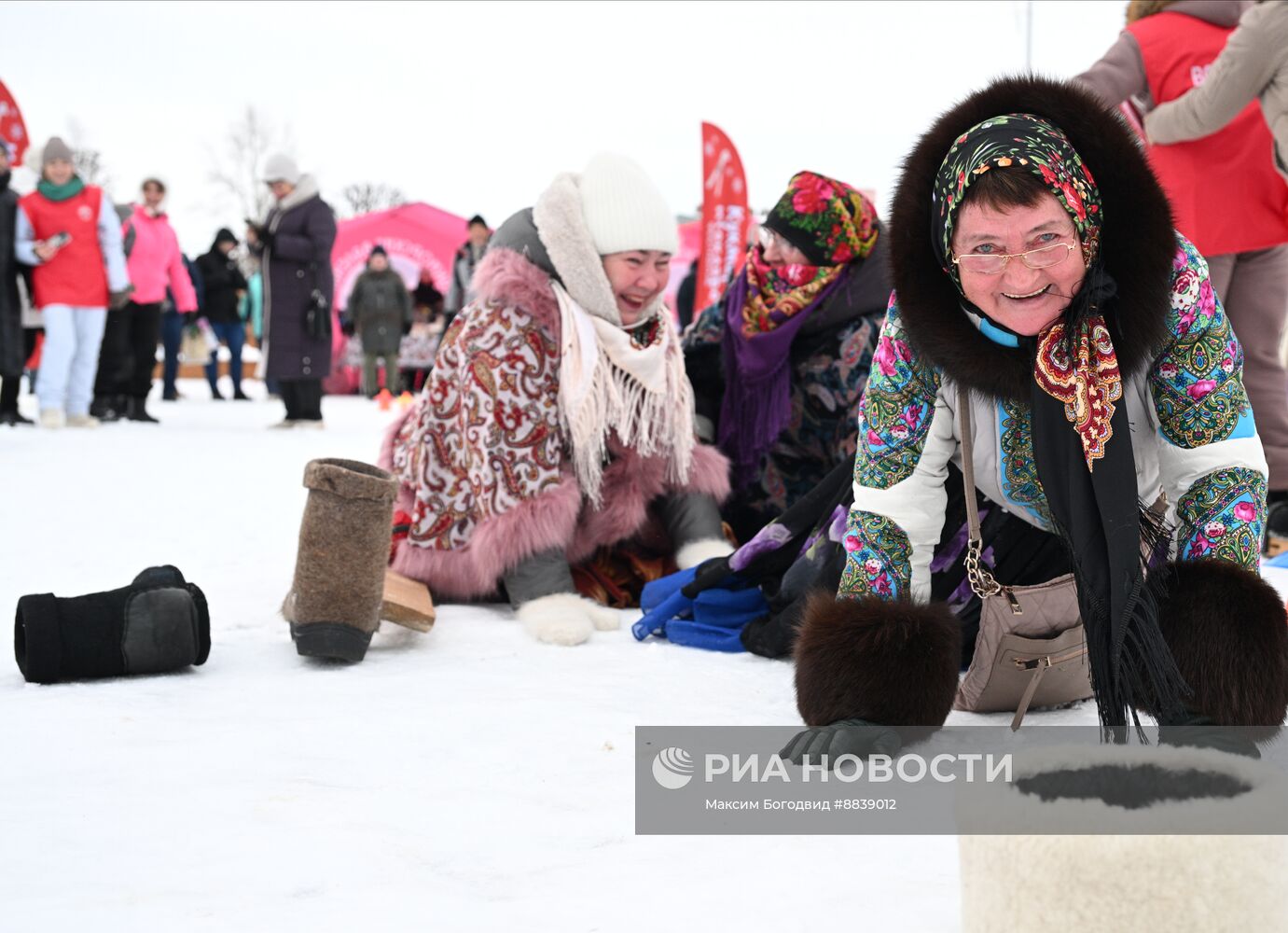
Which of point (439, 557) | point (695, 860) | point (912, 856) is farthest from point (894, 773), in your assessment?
point (439, 557)

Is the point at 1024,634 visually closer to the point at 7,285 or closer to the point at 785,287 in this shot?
the point at 785,287

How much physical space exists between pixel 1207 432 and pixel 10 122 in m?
8.66

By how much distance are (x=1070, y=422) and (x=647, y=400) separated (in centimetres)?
157

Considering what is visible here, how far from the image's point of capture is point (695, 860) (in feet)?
4.92

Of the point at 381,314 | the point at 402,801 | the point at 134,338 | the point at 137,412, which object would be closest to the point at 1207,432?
the point at 402,801

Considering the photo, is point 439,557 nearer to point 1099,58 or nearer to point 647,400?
point 647,400

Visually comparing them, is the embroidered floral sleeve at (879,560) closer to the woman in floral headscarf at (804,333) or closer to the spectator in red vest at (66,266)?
the woman in floral headscarf at (804,333)

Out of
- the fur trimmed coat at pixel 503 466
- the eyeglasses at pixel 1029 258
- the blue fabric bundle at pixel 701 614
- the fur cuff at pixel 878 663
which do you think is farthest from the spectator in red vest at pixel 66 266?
the eyeglasses at pixel 1029 258

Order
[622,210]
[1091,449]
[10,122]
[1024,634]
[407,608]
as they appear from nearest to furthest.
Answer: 1. [1091,449]
2. [1024,634]
3. [407,608]
4. [622,210]
5. [10,122]

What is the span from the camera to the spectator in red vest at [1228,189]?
11.4ft

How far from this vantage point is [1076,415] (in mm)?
1703

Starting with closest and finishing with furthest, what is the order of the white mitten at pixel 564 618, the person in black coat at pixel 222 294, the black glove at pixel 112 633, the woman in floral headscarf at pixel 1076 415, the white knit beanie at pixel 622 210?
the woman in floral headscarf at pixel 1076 415
the black glove at pixel 112 633
the white mitten at pixel 564 618
the white knit beanie at pixel 622 210
the person in black coat at pixel 222 294

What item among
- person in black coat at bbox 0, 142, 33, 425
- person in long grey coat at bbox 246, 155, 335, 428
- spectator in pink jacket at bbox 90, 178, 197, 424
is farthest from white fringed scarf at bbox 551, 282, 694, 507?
spectator in pink jacket at bbox 90, 178, 197, 424

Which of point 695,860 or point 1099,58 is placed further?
point 1099,58
